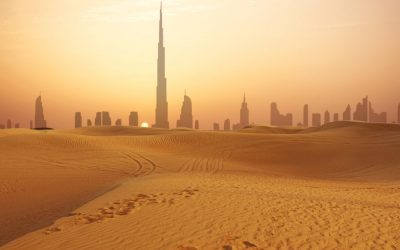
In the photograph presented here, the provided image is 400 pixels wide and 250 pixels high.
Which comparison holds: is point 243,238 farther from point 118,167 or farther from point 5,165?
point 5,165

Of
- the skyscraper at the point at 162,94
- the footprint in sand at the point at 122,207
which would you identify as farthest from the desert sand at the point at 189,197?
the skyscraper at the point at 162,94

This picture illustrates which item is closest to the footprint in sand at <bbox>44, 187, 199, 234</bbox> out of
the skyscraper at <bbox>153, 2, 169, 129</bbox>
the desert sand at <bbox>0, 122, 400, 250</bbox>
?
the desert sand at <bbox>0, 122, 400, 250</bbox>

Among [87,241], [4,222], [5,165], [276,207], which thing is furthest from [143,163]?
[87,241]

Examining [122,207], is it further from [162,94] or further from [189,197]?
[162,94]

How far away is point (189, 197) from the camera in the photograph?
10180mm

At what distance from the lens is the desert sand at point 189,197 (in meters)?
7.18

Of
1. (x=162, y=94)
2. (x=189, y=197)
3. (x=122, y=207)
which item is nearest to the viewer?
(x=122, y=207)

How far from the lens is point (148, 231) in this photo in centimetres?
738

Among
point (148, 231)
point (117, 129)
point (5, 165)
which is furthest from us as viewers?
point (117, 129)

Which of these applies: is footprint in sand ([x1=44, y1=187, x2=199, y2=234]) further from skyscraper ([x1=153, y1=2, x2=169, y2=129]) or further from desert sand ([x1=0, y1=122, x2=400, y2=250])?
skyscraper ([x1=153, y1=2, x2=169, y2=129])

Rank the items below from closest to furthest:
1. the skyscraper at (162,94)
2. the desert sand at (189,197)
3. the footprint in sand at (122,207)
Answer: the desert sand at (189,197) < the footprint in sand at (122,207) < the skyscraper at (162,94)

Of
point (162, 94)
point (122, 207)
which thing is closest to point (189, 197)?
point (122, 207)

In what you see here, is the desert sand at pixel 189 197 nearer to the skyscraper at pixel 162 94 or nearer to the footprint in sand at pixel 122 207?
the footprint in sand at pixel 122 207

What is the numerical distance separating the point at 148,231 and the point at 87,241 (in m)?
1.15
